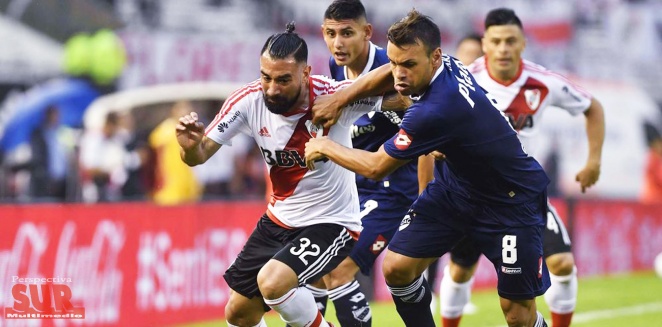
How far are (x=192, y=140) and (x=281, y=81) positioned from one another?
0.68 meters

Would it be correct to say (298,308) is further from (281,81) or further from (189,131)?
(281,81)

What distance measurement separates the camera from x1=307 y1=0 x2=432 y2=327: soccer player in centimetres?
820

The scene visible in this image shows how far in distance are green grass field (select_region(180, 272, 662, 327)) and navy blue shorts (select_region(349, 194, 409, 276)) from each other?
2.53 meters

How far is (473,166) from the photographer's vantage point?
738 cm

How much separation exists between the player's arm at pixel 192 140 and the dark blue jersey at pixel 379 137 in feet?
5.05

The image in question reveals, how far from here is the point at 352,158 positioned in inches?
271

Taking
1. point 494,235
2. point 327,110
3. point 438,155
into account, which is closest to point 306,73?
point 327,110

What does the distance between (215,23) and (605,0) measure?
13.1 m

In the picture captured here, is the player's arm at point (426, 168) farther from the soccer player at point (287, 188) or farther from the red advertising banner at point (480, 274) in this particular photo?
the red advertising banner at point (480, 274)

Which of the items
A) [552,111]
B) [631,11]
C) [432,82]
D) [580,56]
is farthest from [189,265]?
[631,11]

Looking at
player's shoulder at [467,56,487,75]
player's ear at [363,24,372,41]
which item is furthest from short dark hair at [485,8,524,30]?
player's ear at [363,24,372,41]

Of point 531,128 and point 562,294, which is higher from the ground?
point 531,128

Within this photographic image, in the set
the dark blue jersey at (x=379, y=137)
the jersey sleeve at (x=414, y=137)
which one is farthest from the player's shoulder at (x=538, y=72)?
the jersey sleeve at (x=414, y=137)

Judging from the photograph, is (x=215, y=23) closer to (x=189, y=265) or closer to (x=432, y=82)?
(x=189, y=265)
